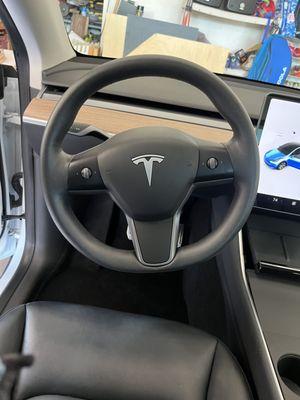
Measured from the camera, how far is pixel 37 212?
3.58 ft

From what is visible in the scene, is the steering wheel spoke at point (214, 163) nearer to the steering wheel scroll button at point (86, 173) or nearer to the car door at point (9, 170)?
the steering wheel scroll button at point (86, 173)

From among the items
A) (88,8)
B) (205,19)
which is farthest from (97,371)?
(205,19)

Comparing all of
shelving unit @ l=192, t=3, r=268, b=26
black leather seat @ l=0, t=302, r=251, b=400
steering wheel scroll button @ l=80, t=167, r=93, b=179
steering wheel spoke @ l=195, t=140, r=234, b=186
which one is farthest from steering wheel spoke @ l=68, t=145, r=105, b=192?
shelving unit @ l=192, t=3, r=268, b=26

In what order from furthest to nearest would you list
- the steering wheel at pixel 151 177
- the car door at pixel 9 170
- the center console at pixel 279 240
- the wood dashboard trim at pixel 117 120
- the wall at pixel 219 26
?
1. the wall at pixel 219 26
2. the car door at pixel 9 170
3. the wood dashboard trim at pixel 117 120
4. the center console at pixel 279 240
5. the steering wheel at pixel 151 177

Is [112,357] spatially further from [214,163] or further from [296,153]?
[296,153]

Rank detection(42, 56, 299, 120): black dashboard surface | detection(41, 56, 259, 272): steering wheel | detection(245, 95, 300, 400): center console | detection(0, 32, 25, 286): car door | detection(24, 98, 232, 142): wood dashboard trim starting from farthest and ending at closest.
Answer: detection(0, 32, 25, 286): car door
detection(42, 56, 299, 120): black dashboard surface
detection(24, 98, 232, 142): wood dashboard trim
detection(245, 95, 300, 400): center console
detection(41, 56, 259, 272): steering wheel

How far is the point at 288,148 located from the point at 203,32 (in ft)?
5.10

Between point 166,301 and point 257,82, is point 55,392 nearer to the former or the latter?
point 166,301

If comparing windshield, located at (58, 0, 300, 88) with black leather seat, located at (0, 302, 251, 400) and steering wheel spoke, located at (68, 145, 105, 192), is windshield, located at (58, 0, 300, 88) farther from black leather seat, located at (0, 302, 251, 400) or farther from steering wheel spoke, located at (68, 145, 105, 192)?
black leather seat, located at (0, 302, 251, 400)

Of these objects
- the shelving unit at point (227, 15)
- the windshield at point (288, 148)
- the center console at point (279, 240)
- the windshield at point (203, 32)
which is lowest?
the center console at point (279, 240)

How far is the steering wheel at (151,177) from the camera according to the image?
0.59 m

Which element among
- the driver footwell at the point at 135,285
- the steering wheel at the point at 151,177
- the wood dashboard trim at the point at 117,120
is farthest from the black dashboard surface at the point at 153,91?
the steering wheel at the point at 151,177

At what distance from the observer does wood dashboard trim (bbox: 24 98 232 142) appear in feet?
2.75

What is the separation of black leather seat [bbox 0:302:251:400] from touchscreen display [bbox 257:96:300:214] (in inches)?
13.7
